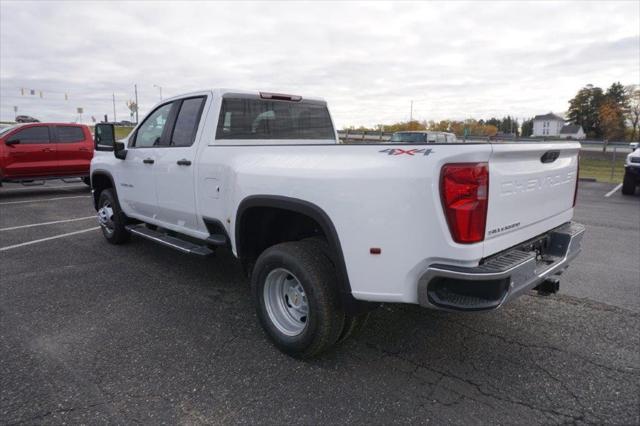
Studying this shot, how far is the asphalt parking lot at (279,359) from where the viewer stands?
2.55 meters

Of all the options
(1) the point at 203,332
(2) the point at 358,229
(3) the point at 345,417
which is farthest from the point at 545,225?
(1) the point at 203,332

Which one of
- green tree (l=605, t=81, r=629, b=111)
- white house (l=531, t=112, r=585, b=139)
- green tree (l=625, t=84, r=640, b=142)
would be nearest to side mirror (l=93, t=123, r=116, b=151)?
green tree (l=625, t=84, r=640, b=142)

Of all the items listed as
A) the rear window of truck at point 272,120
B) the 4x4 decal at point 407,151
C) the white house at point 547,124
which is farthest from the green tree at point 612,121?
the 4x4 decal at point 407,151

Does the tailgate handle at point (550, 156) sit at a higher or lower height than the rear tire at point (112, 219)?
higher

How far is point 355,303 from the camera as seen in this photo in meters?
2.81

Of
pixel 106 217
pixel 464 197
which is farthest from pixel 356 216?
pixel 106 217

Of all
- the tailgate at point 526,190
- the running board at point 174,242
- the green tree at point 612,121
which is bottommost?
the running board at point 174,242

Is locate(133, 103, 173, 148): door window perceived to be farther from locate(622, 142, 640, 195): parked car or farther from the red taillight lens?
locate(622, 142, 640, 195): parked car

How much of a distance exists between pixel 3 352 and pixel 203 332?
1406mm

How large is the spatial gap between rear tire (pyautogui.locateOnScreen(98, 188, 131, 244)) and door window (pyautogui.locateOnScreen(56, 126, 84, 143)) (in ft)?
21.5

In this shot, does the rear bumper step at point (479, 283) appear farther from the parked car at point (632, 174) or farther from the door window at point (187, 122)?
the parked car at point (632, 174)

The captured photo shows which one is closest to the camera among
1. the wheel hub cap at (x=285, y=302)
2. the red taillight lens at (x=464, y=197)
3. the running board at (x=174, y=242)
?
the red taillight lens at (x=464, y=197)

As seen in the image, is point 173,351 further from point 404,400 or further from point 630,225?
point 630,225

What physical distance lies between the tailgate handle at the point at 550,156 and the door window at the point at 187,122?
2.95 meters
